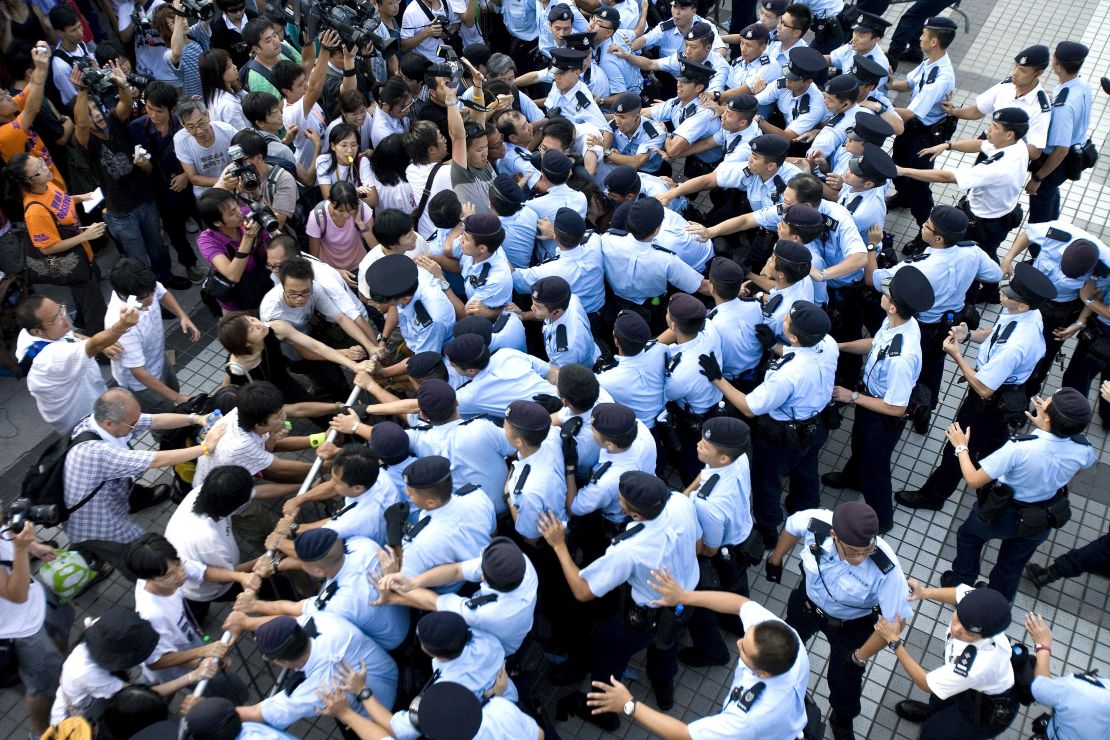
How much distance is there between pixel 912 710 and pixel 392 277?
4.10m

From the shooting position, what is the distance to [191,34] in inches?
316

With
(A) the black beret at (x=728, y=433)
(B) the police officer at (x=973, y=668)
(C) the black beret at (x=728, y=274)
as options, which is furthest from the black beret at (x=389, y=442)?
(B) the police officer at (x=973, y=668)

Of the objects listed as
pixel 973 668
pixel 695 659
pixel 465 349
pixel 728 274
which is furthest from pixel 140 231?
pixel 973 668

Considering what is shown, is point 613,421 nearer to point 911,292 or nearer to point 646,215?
point 646,215

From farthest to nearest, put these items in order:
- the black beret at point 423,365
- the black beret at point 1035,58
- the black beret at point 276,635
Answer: the black beret at point 1035,58
the black beret at point 423,365
the black beret at point 276,635

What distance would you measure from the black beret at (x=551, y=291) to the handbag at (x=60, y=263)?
11.9 feet

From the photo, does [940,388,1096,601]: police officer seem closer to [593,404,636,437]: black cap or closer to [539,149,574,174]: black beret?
[593,404,636,437]: black cap

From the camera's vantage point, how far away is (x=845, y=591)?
461cm

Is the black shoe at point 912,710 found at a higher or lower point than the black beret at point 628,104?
lower

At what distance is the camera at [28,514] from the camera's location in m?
4.45

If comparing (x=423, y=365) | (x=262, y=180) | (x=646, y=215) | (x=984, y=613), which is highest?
(x=262, y=180)

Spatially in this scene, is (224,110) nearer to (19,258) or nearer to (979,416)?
(19,258)

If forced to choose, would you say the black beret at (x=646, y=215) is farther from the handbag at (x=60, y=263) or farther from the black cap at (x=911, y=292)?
the handbag at (x=60, y=263)

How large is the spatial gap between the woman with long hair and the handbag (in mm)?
1478
